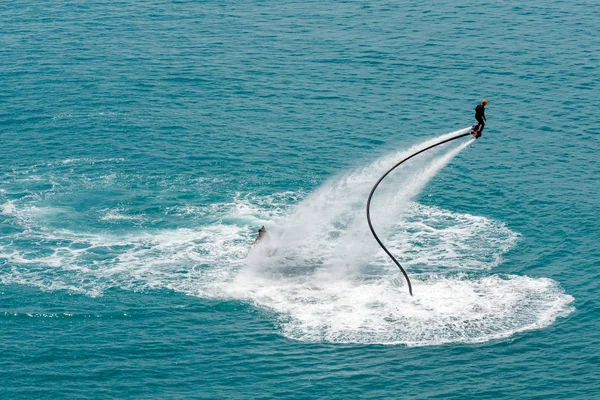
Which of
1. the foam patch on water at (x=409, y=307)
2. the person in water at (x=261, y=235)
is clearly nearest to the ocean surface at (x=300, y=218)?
the foam patch on water at (x=409, y=307)

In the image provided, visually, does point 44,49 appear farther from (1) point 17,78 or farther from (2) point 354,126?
(2) point 354,126

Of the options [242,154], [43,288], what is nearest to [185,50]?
[242,154]

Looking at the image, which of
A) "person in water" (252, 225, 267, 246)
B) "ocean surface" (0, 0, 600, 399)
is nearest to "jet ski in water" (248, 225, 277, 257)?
"person in water" (252, 225, 267, 246)

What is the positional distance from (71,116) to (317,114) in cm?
4004

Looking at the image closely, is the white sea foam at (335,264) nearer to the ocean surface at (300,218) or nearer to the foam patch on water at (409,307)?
the foam patch on water at (409,307)

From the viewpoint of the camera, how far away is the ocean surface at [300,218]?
109562mm

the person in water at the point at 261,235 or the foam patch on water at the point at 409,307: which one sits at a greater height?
the person in water at the point at 261,235

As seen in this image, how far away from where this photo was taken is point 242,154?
158m

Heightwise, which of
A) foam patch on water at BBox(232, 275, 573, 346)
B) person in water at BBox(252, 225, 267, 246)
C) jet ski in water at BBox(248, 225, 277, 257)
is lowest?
foam patch on water at BBox(232, 275, 573, 346)

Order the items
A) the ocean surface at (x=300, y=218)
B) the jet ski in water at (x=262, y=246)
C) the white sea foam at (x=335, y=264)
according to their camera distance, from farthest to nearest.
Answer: the jet ski in water at (x=262, y=246)
the white sea foam at (x=335, y=264)
the ocean surface at (x=300, y=218)

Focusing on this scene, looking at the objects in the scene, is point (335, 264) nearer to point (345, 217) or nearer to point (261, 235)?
point (261, 235)

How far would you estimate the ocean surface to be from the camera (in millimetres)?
109562

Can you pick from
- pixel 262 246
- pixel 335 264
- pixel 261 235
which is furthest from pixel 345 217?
pixel 262 246

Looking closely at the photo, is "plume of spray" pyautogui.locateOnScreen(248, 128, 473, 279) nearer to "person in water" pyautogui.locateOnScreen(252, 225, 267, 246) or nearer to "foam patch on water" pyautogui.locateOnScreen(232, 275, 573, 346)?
"person in water" pyautogui.locateOnScreen(252, 225, 267, 246)
